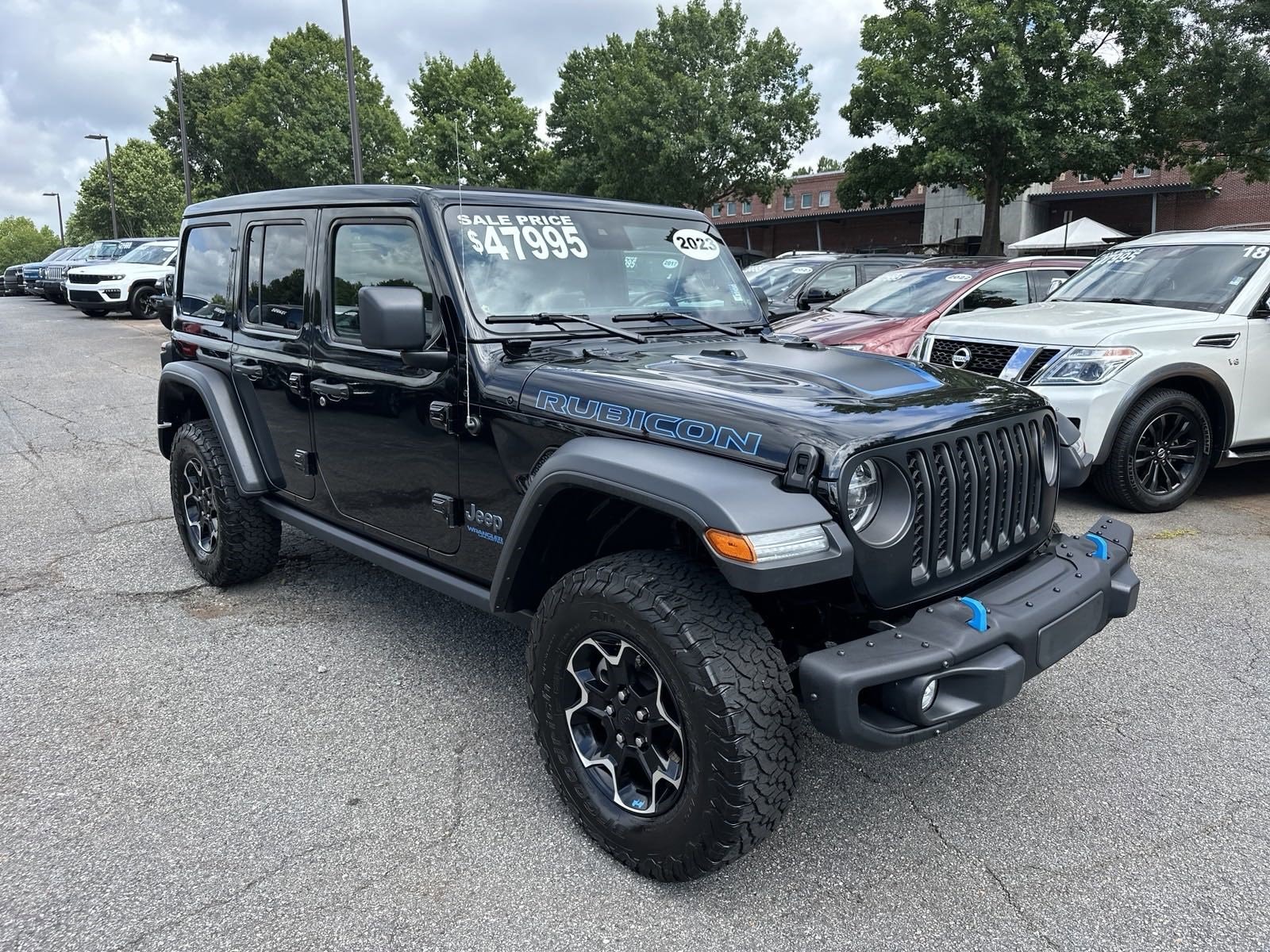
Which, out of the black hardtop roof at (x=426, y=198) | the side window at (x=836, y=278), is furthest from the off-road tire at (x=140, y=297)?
the black hardtop roof at (x=426, y=198)

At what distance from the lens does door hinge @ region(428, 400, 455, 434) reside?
3124 mm

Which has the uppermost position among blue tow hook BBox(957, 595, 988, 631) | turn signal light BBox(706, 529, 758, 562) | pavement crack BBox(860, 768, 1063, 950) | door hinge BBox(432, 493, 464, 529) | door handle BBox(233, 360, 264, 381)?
door handle BBox(233, 360, 264, 381)

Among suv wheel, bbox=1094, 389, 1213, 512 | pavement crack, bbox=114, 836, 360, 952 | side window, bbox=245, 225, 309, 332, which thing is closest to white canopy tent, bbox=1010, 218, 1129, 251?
suv wheel, bbox=1094, 389, 1213, 512

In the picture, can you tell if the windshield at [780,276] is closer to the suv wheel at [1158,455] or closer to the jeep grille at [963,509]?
the suv wheel at [1158,455]

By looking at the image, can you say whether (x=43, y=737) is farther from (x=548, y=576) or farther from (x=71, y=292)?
(x=71, y=292)

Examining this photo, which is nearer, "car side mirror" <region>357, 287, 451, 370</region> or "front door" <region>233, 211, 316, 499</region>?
"car side mirror" <region>357, 287, 451, 370</region>

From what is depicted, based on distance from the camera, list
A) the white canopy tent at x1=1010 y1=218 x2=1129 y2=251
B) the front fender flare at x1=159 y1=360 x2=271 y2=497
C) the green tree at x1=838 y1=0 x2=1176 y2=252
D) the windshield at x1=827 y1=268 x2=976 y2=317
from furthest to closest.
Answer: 1. the white canopy tent at x1=1010 y1=218 x2=1129 y2=251
2. the green tree at x1=838 y1=0 x2=1176 y2=252
3. the windshield at x1=827 y1=268 x2=976 y2=317
4. the front fender flare at x1=159 y1=360 x2=271 y2=497

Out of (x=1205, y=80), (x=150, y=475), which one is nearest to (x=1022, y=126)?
(x=1205, y=80)

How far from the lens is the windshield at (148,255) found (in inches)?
867

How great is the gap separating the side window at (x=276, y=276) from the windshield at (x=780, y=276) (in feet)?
26.2

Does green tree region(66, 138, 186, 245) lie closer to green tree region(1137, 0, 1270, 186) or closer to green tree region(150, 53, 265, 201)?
green tree region(150, 53, 265, 201)

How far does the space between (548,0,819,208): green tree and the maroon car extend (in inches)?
841

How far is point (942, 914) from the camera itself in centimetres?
235

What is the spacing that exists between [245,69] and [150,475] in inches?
1834
